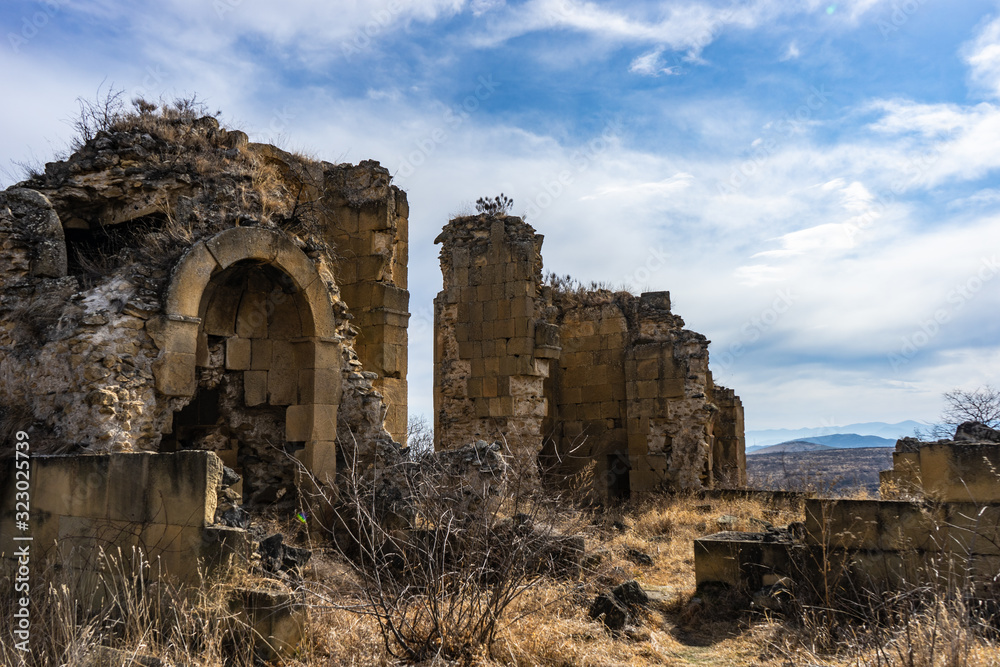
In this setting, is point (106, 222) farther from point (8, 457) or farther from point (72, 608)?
point (72, 608)

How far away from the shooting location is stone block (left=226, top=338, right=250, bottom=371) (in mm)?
8406

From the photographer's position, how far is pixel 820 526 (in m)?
6.38

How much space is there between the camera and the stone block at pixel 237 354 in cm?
841

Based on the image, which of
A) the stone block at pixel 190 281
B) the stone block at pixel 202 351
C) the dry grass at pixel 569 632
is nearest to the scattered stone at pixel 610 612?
the dry grass at pixel 569 632

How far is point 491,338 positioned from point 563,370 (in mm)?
3561

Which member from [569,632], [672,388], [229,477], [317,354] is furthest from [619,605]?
[672,388]

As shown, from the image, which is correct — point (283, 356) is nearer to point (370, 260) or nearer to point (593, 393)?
point (370, 260)

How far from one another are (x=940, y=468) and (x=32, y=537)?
712 centimetres

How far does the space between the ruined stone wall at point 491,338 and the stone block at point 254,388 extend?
505 centimetres

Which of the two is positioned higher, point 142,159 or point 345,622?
point 142,159

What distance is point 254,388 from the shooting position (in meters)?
8.56

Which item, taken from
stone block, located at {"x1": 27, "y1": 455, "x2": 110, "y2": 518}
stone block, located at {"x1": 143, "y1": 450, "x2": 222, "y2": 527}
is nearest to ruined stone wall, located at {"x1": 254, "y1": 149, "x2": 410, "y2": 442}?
stone block, located at {"x1": 27, "y1": 455, "x2": 110, "y2": 518}

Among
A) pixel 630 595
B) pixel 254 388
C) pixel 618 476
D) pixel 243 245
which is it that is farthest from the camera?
pixel 618 476

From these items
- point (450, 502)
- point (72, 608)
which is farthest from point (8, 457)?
point (450, 502)
